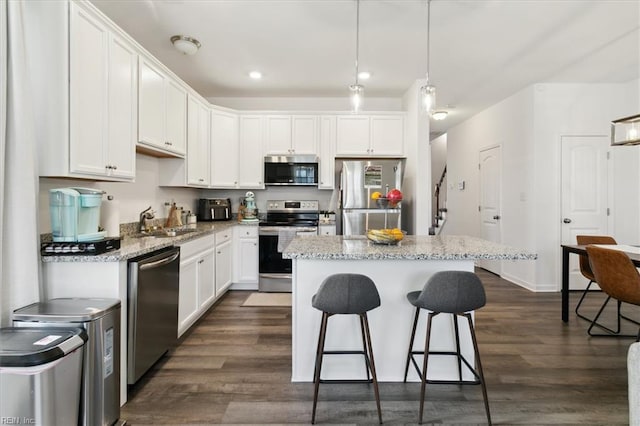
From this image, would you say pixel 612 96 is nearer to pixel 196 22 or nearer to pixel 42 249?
pixel 196 22

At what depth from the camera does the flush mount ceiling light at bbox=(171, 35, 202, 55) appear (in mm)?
3094

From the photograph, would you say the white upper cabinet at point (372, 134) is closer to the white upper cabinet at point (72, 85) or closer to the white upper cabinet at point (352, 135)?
the white upper cabinet at point (352, 135)

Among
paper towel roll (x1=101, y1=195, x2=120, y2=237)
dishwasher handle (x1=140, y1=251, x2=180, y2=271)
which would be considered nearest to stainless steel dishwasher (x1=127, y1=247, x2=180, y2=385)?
dishwasher handle (x1=140, y1=251, x2=180, y2=271)

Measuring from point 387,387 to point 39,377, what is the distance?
1.87m

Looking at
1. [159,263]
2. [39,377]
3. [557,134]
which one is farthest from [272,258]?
[557,134]

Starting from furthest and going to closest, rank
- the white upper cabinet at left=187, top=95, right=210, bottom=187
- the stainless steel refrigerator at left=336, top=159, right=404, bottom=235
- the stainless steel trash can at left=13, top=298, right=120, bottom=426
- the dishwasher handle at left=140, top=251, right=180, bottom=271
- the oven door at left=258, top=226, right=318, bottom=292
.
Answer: the oven door at left=258, top=226, right=318, bottom=292, the stainless steel refrigerator at left=336, top=159, right=404, bottom=235, the white upper cabinet at left=187, top=95, right=210, bottom=187, the dishwasher handle at left=140, top=251, right=180, bottom=271, the stainless steel trash can at left=13, top=298, right=120, bottom=426

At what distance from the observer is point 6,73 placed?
1630 mm

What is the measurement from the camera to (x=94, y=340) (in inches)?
62.4

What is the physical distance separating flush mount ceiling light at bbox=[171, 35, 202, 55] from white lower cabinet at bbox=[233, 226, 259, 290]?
212cm

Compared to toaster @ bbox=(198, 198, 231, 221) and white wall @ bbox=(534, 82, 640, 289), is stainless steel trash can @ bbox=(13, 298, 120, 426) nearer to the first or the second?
toaster @ bbox=(198, 198, 231, 221)

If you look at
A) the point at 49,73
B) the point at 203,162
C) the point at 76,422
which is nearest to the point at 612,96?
the point at 203,162

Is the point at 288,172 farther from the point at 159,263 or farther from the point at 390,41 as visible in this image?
the point at 159,263

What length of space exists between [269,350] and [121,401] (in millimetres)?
1048

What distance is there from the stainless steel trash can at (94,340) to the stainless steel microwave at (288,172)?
2944 millimetres
